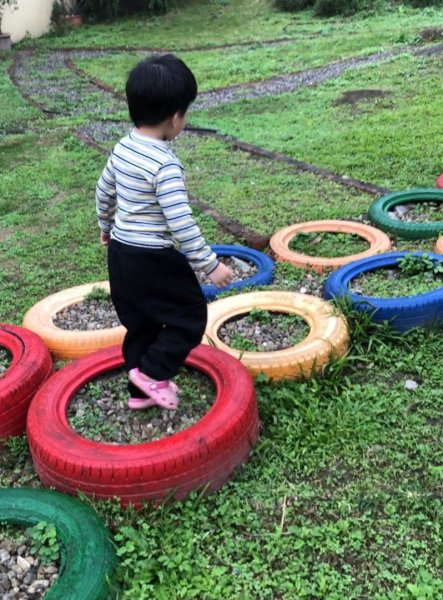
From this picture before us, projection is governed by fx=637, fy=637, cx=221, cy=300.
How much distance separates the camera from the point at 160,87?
2.49 meters

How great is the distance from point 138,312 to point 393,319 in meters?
1.58

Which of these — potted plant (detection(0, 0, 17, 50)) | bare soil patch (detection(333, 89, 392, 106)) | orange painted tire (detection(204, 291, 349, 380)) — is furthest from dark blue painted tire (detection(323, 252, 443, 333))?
potted plant (detection(0, 0, 17, 50))

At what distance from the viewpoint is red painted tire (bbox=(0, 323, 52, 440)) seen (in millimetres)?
3123

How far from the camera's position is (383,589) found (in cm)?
224

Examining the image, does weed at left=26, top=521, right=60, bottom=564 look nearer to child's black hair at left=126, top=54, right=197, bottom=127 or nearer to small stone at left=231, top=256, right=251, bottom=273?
child's black hair at left=126, top=54, right=197, bottom=127

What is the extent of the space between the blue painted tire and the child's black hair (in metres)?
1.91

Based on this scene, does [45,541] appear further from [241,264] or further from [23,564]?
[241,264]

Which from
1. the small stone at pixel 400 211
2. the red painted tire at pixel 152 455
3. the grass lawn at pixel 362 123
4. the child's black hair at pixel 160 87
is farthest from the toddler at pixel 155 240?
the grass lawn at pixel 362 123

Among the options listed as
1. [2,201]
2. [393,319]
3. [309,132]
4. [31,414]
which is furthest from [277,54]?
[31,414]

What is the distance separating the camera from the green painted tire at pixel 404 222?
16.1 feet

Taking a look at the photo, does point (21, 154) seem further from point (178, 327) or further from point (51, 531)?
point (51, 531)

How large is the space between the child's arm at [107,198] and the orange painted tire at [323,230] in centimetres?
188

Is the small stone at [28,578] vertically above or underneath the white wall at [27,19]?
underneath

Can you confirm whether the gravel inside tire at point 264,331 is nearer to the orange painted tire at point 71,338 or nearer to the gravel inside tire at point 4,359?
the orange painted tire at point 71,338
